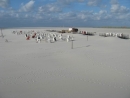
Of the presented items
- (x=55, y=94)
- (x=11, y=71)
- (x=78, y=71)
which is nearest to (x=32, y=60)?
(x=11, y=71)

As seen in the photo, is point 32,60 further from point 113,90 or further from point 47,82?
point 113,90

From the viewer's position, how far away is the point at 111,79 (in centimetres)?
742

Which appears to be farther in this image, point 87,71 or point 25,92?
point 87,71

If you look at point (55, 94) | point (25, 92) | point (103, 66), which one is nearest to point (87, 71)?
point (103, 66)

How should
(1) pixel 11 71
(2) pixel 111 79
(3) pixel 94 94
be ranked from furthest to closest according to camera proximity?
(1) pixel 11 71 < (2) pixel 111 79 < (3) pixel 94 94

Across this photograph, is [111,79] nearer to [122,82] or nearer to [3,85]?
[122,82]

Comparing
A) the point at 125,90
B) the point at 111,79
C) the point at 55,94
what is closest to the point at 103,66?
the point at 111,79

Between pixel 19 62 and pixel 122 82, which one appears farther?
pixel 19 62

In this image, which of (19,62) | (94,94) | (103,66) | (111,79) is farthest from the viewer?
(19,62)

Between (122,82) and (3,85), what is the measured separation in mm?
4936

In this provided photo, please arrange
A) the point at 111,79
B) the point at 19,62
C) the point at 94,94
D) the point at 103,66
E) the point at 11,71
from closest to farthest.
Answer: the point at 94,94, the point at 111,79, the point at 11,71, the point at 103,66, the point at 19,62

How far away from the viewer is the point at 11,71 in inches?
336

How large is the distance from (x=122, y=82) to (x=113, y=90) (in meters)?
1.04

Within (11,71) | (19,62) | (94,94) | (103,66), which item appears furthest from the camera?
(19,62)
